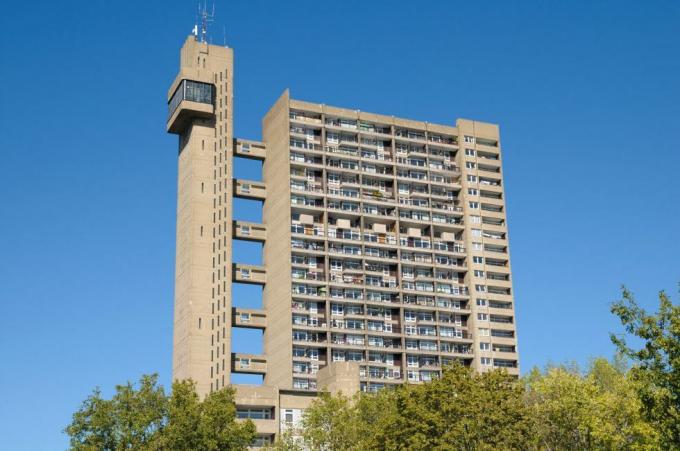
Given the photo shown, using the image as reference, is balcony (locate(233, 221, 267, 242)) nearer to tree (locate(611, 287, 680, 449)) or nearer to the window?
the window

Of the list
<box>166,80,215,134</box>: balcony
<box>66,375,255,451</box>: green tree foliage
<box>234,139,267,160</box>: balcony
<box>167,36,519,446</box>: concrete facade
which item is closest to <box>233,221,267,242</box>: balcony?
<box>167,36,519,446</box>: concrete facade

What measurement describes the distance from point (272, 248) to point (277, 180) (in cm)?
1080

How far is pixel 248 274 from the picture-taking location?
476 feet

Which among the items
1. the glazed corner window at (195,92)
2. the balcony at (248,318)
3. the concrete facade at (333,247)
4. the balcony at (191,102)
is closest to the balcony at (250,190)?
the concrete facade at (333,247)

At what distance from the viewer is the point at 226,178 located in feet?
472

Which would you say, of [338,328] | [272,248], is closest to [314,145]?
[272,248]

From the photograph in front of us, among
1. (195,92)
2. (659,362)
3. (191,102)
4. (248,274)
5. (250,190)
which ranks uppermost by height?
(195,92)

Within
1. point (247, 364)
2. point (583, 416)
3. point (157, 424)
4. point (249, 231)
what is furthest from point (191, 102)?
point (583, 416)

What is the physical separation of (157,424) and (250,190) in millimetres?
65746

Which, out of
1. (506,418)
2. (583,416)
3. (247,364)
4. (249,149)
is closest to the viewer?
(506,418)

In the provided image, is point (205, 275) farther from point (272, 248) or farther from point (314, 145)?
point (314, 145)

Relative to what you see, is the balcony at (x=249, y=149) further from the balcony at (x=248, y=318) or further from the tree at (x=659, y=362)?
the tree at (x=659, y=362)

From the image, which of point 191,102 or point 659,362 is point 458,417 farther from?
point 191,102

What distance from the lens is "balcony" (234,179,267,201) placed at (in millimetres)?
150000
